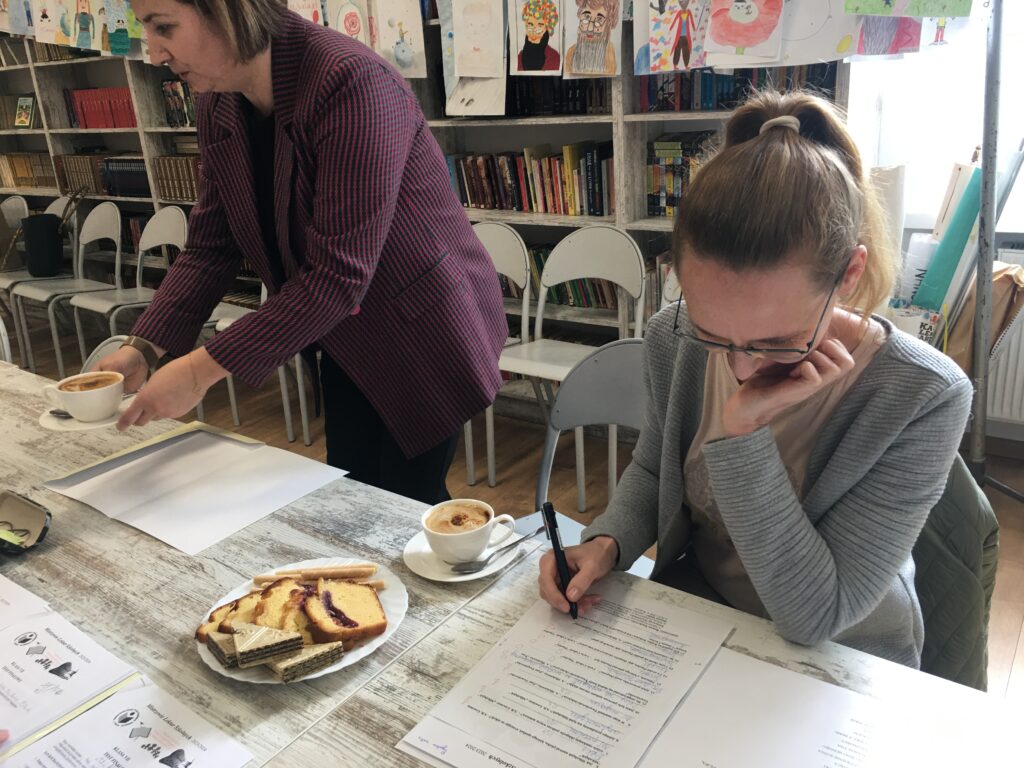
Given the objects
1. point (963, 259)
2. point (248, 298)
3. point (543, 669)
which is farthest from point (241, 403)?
point (543, 669)

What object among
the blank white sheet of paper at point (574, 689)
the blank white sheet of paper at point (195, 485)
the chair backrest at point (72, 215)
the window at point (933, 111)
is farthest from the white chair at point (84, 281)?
the blank white sheet of paper at point (574, 689)

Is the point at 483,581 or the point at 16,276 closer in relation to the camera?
the point at 483,581

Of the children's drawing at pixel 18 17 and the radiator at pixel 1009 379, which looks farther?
the children's drawing at pixel 18 17

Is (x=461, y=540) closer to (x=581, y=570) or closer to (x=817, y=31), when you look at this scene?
(x=581, y=570)

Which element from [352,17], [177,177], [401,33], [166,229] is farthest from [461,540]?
[177,177]

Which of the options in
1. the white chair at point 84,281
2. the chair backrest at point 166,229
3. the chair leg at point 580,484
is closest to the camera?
the chair leg at point 580,484

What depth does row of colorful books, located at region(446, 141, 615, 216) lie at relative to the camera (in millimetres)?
2709

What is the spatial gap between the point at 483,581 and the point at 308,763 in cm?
30

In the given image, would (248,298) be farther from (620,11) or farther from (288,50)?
(288,50)

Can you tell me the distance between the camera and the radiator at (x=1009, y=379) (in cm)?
238

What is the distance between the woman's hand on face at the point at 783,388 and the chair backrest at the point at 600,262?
1.69 m

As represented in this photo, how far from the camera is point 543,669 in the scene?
76 cm

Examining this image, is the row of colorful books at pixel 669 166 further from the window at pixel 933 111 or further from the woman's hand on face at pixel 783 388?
the woman's hand on face at pixel 783 388

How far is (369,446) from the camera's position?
1.50 metres
